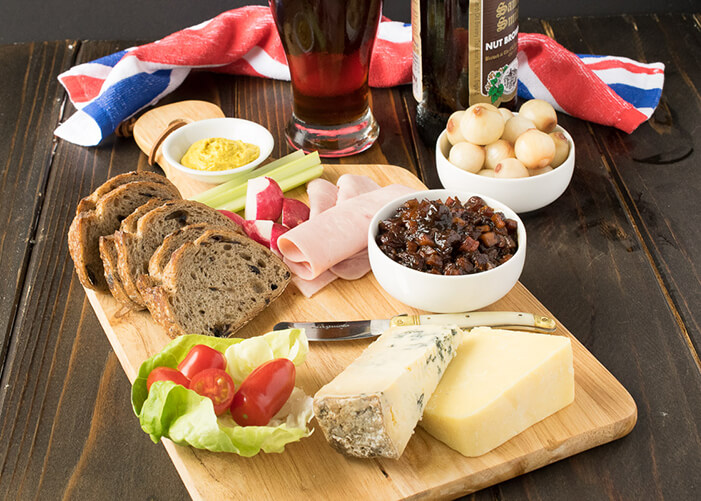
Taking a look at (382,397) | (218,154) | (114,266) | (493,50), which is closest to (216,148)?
(218,154)

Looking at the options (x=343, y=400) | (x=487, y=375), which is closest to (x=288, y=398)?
(x=343, y=400)

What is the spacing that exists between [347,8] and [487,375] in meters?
1.41

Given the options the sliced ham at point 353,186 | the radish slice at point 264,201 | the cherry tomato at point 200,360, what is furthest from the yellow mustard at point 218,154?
the cherry tomato at point 200,360

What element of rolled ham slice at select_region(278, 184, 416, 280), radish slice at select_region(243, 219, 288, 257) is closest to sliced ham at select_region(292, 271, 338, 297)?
rolled ham slice at select_region(278, 184, 416, 280)

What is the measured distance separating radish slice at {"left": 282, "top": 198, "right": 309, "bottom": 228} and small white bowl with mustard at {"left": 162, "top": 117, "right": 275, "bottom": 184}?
264 millimetres

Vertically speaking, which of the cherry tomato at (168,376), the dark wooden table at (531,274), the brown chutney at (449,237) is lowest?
the dark wooden table at (531,274)

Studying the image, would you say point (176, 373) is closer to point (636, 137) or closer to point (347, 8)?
point (347, 8)

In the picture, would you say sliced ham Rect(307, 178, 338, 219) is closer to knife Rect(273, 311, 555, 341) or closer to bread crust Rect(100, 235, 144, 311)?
knife Rect(273, 311, 555, 341)

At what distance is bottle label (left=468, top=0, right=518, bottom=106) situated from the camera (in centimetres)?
268

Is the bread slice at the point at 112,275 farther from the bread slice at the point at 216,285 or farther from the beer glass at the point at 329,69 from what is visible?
the beer glass at the point at 329,69

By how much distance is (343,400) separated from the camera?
5.59ft

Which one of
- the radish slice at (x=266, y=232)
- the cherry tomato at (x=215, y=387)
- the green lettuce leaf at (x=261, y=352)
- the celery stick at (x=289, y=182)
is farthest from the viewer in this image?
the celery stick at (x=289, y=182)

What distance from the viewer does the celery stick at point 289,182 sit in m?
2.74

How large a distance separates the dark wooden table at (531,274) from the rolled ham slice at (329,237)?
0.46 m
